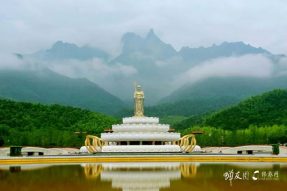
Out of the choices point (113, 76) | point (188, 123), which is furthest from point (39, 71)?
point (188, 123)

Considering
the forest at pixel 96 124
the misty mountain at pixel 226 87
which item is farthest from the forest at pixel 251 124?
the misty mountain at pixel 226 87

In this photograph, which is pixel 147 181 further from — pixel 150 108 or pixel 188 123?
pixel 150 108

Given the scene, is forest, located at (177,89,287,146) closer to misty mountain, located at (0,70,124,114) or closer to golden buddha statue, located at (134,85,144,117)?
golden buddha statue, located at (134,85,144,117)

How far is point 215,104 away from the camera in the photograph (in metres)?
144

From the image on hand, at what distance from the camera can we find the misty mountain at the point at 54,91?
495ft

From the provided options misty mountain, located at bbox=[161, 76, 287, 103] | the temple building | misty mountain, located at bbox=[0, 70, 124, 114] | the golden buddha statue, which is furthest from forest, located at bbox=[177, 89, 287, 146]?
misty mountain, located at bbox=[161, 76, 287, 103]

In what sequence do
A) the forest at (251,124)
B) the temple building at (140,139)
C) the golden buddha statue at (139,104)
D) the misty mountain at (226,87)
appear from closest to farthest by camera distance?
the temple building at (140,139) < the golden buddha statue at (139,104) < the forest at (251,124) < the misty mountain at (226,87)

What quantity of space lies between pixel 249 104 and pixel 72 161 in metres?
44.2

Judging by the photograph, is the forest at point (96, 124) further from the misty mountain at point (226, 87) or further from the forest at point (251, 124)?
the misty mountain at point (226, 87)

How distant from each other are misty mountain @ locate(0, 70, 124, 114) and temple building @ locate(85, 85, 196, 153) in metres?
114

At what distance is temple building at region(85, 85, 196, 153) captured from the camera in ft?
107

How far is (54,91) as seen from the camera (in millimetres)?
167750

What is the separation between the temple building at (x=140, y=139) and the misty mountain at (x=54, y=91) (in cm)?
11384

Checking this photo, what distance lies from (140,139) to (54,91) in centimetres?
13818
